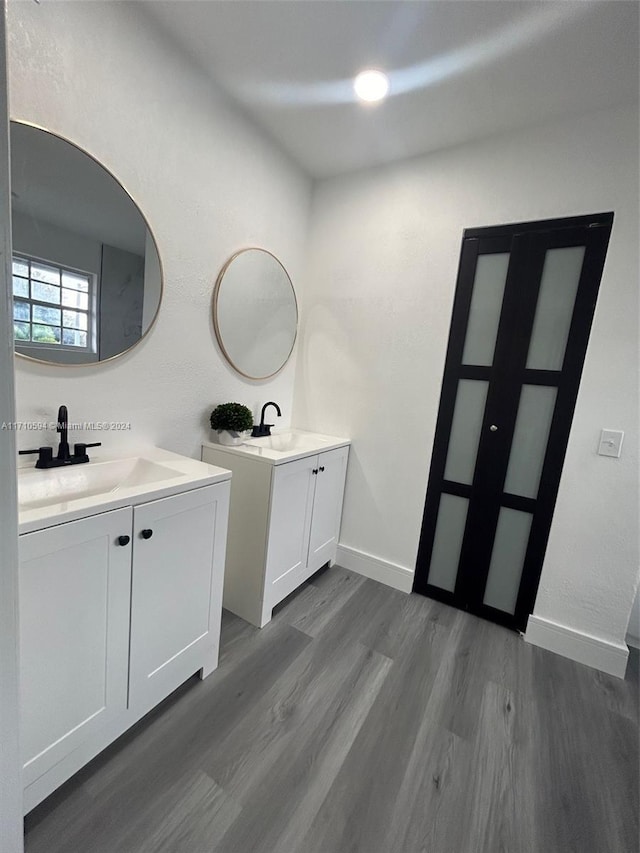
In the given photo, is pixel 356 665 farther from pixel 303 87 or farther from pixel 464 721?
pixel 303 87

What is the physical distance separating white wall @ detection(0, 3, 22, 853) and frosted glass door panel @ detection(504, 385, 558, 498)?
2068mm

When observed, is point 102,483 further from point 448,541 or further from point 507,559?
point 507,559

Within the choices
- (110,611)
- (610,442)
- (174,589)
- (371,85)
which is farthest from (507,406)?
(110,611)

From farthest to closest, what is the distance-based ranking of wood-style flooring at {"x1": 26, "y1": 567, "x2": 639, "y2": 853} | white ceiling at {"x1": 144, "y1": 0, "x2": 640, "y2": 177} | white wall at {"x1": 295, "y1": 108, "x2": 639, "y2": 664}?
white wall at {"x1": 295, "y1": 108, "x2": 639, "y2": 664} < white ceiling at {"x1": 144, "y1": 0, "x2": 640, "y2": 177} < wood-style flooring at {"x1": 26, "y1": 567, "x2": 639, "y2": 853}

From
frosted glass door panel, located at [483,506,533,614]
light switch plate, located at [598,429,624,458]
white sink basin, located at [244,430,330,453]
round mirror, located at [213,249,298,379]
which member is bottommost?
frosted glass door panel, located at [483,506,533,614]

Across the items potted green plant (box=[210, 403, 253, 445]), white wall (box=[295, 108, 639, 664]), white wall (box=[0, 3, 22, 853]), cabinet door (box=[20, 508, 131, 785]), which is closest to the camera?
white wall (box=[0, 3, 22, 853])

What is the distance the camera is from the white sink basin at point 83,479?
1199 millimetres

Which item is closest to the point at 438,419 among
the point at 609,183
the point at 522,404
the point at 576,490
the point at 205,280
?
the point at 522,404

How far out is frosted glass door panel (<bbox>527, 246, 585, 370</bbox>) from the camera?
1751 mm

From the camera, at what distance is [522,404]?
1901mm

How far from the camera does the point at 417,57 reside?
1.45 meters

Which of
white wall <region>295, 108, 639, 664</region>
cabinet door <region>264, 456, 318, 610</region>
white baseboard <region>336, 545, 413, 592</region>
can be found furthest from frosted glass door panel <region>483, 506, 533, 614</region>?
cabinet door <region>264, 456, 318, 610</region>

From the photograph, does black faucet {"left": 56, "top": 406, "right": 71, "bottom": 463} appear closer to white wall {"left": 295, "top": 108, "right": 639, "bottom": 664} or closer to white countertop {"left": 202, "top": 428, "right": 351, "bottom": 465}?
white countertop {"left": 202, "top": 428, "right": 351, "bottom": 465}

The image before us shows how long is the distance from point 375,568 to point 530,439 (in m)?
1.24
